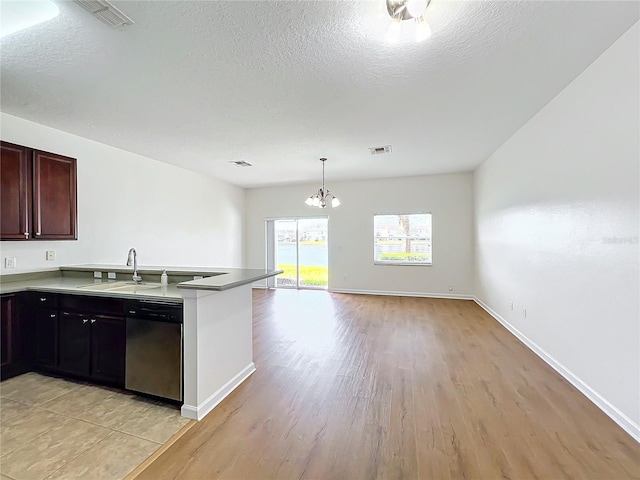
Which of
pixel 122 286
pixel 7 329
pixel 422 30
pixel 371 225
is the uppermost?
pixel 422 30

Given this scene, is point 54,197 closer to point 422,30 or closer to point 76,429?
point 76,429

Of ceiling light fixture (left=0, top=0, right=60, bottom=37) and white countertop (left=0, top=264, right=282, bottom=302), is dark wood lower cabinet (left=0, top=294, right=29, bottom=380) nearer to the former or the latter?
white countertop (left=0, top=264, right=282, bottom=302)

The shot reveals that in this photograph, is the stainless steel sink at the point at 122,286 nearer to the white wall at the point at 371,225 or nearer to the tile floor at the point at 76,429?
the tile floor at the point at 76,429

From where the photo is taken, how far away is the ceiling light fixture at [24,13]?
66.9 inches

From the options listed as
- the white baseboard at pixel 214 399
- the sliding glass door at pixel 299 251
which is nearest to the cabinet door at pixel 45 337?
the white baseboard at pixel 214 399

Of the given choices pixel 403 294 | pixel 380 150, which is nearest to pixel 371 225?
pixel 403 294

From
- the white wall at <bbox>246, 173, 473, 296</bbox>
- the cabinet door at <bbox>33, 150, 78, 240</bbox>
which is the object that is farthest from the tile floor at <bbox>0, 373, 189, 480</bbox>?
the white wall at <bbox>246, 173, 473, 296</bbox>

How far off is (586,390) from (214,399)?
3.20 m

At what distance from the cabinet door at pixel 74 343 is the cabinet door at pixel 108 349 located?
8 centimetres

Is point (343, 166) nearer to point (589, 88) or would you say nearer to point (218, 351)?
point (589, 88)

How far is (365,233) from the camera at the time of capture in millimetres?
6984

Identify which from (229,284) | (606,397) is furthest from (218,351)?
(606,397)

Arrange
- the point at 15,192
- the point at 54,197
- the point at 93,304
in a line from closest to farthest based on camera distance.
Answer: the point at 93,304 < the point at 15,192 < the point at 54,197

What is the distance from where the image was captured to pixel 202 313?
2186 millimetres
